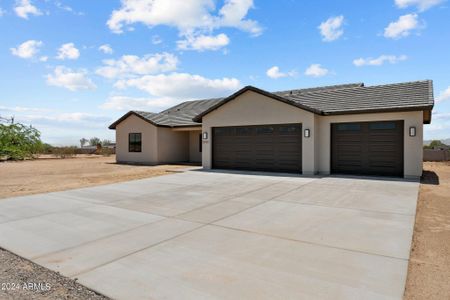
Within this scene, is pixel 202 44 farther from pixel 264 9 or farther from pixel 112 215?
pixel 112 215

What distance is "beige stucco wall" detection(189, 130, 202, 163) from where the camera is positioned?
2288 cm

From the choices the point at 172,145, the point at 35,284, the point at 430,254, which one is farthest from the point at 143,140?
the point at 430,254

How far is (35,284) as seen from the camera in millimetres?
3379

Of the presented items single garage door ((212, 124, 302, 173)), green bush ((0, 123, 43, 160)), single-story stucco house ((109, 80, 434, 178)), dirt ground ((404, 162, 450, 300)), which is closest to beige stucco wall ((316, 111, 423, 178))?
single-story stucco house ((109, 80, 434, 178))

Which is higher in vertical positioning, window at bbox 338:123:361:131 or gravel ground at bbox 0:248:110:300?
window at bbox 338:123:361:131

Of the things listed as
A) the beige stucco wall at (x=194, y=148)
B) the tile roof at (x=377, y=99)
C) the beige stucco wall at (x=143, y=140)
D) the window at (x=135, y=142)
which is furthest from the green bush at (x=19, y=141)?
the tile roof at (x=377, y=99)

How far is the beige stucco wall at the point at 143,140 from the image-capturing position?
2117 cm

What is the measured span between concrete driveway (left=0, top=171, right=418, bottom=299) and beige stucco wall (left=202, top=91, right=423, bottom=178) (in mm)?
4190

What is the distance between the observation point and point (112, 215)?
642cm

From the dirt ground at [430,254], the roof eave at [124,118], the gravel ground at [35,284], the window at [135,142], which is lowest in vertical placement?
the gravel ground at [35,284]

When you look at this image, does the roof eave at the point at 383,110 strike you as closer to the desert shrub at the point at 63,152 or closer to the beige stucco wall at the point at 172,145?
the beige stucco wall at the point at 172,145

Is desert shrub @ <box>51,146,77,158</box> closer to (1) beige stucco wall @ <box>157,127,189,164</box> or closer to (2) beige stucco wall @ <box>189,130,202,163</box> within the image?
(1) beige stucco wall @ <box>157,127,189,164</box>

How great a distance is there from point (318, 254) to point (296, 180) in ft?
25.7

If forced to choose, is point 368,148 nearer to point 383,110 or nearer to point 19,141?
point 383,110
